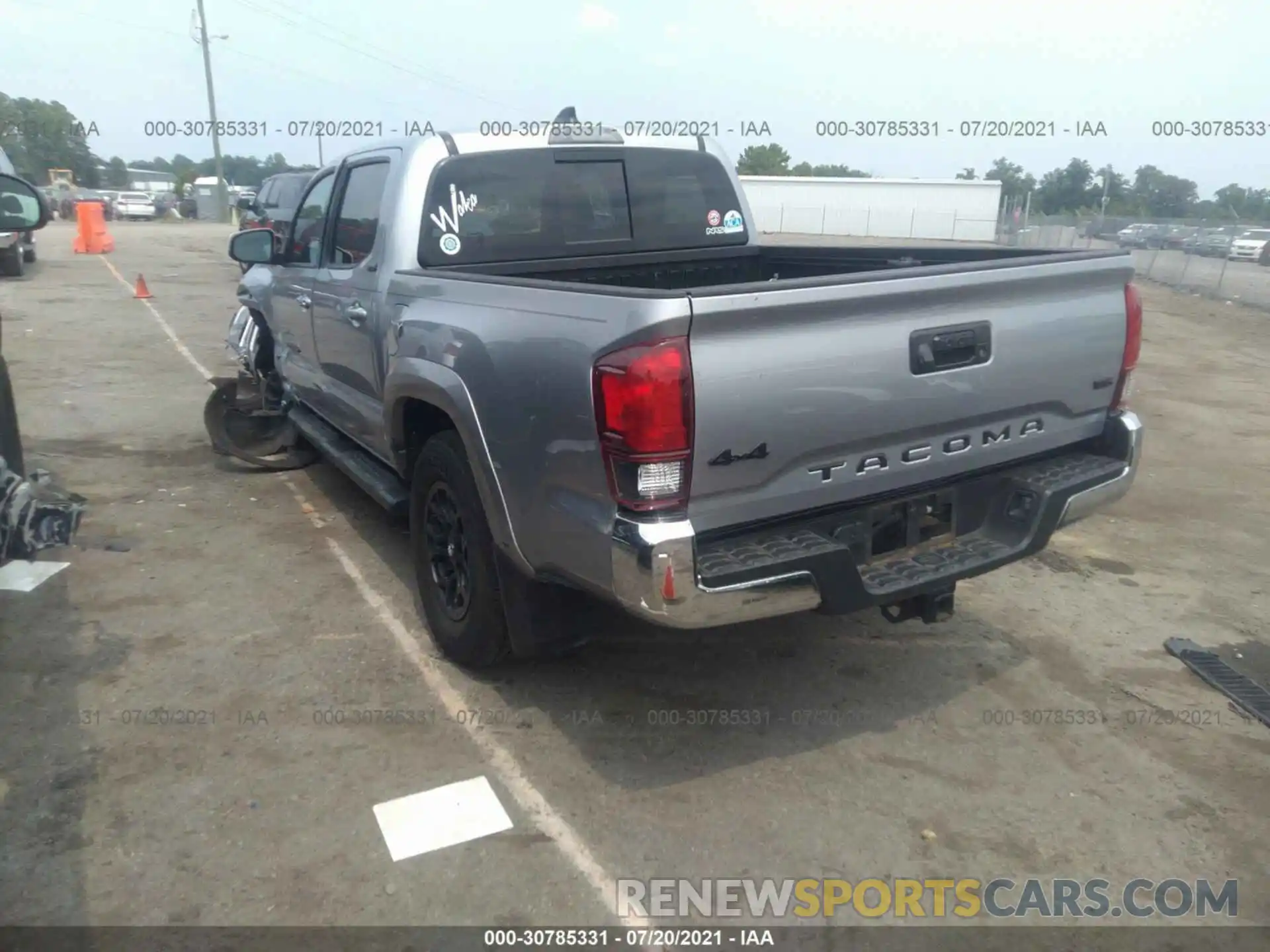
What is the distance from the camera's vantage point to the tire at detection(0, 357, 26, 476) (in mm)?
3947

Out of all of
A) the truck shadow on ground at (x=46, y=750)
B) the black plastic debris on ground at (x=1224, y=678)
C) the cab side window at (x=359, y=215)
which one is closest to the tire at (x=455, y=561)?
the cab side window at (x=359, y=215)

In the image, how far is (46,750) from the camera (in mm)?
3373

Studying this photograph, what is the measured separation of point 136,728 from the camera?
3.52 meters

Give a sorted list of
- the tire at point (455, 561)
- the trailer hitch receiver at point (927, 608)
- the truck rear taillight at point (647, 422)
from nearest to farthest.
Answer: the truck rear taillight at point (647, 422) → the trailer hitch receiver at point (927, 608) → the tire at point (455, 561)

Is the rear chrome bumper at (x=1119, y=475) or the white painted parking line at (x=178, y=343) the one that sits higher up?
the rear chrome bumper at (x=1119, y=475)

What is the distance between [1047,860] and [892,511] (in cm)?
113

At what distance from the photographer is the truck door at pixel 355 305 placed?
436cm

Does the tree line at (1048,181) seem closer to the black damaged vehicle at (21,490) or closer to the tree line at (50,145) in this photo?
the tree line at (50,145)

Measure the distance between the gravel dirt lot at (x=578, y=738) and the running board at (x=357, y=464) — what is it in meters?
0.48

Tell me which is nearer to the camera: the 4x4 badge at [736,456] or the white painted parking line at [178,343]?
the 4x4 badge at [736,456]

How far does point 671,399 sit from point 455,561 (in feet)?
5.12

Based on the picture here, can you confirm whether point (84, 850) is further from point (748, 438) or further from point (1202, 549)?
point (1202, 549)

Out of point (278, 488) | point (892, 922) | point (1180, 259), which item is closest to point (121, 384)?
point (278, 488)

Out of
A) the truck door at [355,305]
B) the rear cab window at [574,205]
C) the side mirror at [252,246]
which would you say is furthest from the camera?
the side mirror at [252,246]
